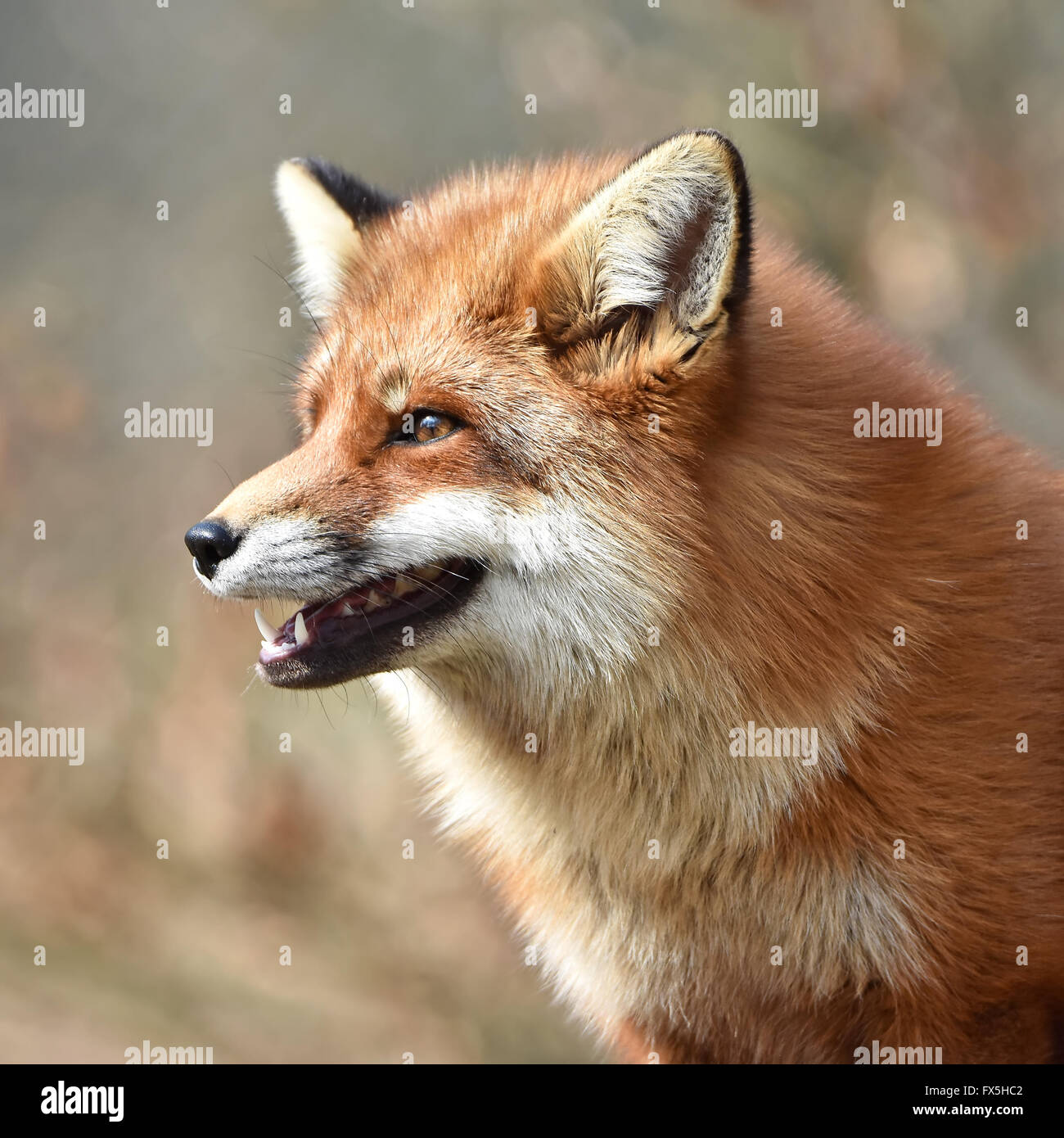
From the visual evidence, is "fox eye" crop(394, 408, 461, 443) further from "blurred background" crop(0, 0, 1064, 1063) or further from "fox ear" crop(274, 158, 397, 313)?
"blurred background" crop(0, 0, 1064, 1063)

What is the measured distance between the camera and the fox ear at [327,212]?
342 cm

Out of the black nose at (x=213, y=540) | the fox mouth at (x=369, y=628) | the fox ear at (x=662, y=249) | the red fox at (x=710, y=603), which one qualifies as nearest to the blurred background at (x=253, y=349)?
the red fox at (x=710, y=603)

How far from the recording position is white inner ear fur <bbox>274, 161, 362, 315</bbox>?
3410 mm

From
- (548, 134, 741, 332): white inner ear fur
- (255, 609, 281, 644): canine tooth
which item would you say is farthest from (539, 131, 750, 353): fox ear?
(255, 609, 281, 644): canine tooth

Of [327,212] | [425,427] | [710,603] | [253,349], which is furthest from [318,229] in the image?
[253,349]

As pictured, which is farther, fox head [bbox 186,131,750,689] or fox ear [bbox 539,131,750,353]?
fox head [bbox 186,131,750,689]

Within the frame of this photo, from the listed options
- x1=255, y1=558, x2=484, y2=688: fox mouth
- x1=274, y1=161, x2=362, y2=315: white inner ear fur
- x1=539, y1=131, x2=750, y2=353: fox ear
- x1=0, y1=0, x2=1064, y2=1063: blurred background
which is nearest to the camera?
x1=539, y1=131, x2=750, y2=353: fox ear

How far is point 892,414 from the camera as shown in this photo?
2.99 m

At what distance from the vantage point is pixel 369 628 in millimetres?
2758

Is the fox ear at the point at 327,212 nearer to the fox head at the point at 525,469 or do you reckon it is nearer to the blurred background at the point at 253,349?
the fox head at the point at 525,469

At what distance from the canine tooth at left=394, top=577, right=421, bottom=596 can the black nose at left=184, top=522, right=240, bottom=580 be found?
0.40 m

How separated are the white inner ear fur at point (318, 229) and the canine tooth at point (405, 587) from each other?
113 centimetres

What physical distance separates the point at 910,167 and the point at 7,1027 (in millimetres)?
6735

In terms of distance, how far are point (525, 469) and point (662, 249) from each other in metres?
0.61
